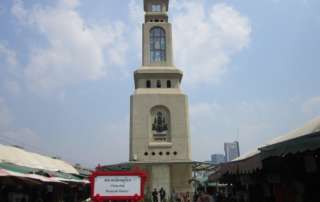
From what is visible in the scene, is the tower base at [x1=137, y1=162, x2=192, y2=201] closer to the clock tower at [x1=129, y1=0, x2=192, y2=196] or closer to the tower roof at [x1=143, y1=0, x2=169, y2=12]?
the clock tower at [x1=129, y1=0, x2=192, y2=196]

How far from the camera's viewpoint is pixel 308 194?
9.05 meters

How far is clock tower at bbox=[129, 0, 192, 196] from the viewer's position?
3155cm

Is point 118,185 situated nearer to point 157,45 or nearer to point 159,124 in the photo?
point 159,124

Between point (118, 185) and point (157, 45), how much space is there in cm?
3228

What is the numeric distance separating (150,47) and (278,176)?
2895cm

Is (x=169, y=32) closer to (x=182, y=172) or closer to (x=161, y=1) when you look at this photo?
(x=161, y=1)

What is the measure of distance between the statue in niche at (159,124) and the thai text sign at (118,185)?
2694 centimetres

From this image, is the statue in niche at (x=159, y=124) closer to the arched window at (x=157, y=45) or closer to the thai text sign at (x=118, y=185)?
the arched window at (x=157, y=45)

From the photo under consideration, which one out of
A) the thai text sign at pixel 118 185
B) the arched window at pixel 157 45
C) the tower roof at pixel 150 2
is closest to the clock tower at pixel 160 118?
the arched window at pixel 157 45

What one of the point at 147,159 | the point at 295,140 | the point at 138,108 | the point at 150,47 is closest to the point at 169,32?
the point at 150,47

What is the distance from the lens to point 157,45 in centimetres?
3775

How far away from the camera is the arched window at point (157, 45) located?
36894 millimetres

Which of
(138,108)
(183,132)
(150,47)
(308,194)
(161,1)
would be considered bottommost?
(308,194)

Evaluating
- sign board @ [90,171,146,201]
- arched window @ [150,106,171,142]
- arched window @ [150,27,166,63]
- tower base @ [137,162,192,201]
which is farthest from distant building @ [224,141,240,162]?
sign board @ [90,171,146,201]
